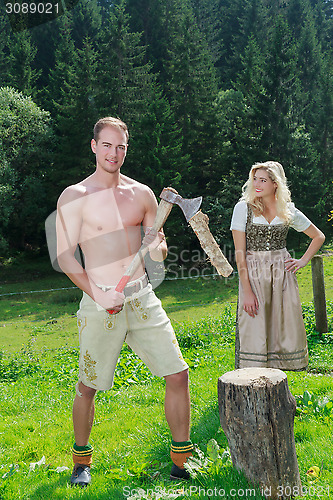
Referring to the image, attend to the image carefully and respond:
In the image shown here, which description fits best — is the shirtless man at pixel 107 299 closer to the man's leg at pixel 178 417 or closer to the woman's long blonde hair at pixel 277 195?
the man's leg at pixel 178 417

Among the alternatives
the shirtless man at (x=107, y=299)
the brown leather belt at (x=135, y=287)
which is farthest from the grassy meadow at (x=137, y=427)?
the brown leather belt at (x=135, y=287)

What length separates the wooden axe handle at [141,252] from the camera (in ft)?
11.0

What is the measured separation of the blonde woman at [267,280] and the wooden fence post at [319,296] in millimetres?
2824

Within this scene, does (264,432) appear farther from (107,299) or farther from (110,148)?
(110,148)

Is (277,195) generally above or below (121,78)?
below

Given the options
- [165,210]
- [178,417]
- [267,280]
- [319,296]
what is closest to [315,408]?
[267,280]

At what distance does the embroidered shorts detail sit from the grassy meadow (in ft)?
2.08

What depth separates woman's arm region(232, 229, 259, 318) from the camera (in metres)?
4.49

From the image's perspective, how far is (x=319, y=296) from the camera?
7258mm

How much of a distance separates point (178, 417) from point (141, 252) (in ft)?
3.83

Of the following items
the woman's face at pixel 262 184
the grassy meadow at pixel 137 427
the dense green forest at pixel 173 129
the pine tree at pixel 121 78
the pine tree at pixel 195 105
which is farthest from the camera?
the pine tree at pixel 121 78

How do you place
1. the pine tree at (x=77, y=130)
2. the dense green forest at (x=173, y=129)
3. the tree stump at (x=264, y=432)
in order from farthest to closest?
the pine tree at (x=77, y=130), the dense green forest at (x=173, y=129), the tree stump at (x=264, y=432)

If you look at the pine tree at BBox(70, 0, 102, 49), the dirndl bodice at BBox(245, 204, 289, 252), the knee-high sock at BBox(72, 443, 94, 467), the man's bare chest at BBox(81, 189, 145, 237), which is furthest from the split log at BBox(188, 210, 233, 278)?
the pine tree at BBox(70, 0, 102, 49)

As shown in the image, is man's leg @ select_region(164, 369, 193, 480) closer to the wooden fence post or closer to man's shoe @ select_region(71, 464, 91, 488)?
man's shoe @ select_region(71, 464, 91, 488)
